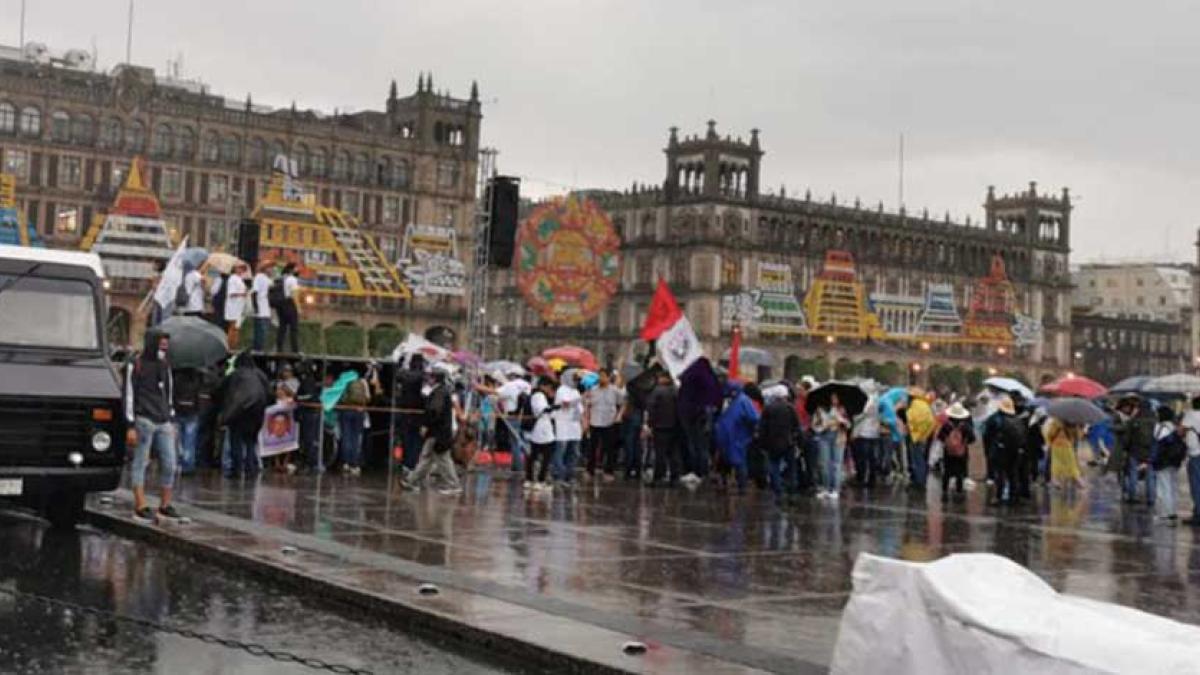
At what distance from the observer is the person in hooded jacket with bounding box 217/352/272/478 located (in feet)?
64.8

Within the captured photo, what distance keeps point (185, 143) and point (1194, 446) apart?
3239 inches

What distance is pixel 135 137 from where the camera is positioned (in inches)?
3597

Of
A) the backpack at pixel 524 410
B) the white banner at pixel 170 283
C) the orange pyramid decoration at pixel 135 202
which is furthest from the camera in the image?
the orange pyramid decoration at pixel 135 202

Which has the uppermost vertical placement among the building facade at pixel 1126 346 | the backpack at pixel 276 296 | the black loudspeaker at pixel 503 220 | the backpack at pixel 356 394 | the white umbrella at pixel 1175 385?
the building facade at pixel 1126 346

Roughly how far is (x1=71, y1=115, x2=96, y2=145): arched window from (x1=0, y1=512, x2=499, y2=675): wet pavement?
8219cm

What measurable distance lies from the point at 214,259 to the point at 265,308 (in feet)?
4.30

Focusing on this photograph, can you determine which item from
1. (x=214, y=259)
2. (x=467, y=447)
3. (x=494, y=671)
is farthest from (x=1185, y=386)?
(x=494, y=671)

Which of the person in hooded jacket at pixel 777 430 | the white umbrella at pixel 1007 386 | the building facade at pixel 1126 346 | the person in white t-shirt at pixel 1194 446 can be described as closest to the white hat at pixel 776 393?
the person in hooded jacket at pixel 777 430

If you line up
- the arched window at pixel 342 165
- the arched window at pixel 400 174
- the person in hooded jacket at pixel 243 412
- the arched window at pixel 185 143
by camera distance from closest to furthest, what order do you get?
the person in hooded jacket at pixel 243 412
the arched window at pixel 185 143
the arched window at pixel 342 165
the arched window at pixel 400 174

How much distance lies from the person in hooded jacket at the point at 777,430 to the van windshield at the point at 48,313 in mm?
10500

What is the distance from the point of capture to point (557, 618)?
9.38 m

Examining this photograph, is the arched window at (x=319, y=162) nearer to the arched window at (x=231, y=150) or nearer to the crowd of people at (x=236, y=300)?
the arched window at (x=231, y=150)

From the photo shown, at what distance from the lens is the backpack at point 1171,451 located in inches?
788

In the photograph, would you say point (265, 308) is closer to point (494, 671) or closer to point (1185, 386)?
point (494, 671)
